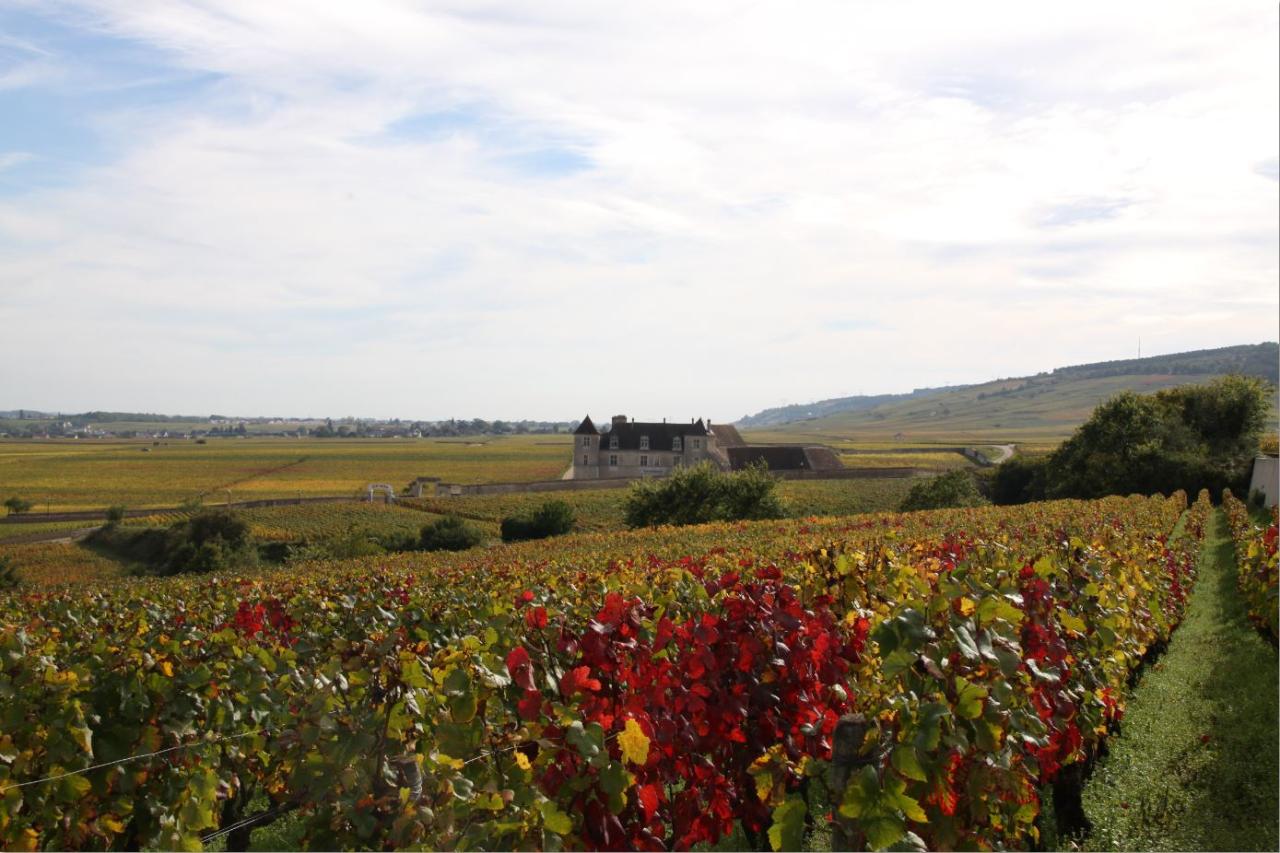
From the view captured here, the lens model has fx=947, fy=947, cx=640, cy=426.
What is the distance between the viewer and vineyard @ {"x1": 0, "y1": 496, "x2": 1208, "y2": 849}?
4.11 m

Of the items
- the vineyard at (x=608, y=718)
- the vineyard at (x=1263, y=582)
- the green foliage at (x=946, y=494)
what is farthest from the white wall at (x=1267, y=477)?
the vineyard at (x=608, y=718)

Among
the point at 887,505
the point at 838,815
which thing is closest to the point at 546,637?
the point at 838,815

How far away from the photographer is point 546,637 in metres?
5.41

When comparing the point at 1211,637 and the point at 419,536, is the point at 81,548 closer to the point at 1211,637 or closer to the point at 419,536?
the point at 419,536

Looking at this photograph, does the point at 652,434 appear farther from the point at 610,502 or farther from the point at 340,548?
the point at 340,548

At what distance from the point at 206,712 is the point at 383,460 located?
408 ft

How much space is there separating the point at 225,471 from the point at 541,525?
70.1 metres

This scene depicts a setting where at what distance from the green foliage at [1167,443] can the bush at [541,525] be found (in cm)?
2855

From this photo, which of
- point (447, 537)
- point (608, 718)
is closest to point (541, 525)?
point (447, 537)

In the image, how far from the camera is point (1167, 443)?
52.7 metres

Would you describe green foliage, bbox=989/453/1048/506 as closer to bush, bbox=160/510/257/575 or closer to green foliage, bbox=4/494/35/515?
bush, bbox=160/510/257/575

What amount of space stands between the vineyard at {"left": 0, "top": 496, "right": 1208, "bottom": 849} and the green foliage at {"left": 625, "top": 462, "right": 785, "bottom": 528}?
40365mm

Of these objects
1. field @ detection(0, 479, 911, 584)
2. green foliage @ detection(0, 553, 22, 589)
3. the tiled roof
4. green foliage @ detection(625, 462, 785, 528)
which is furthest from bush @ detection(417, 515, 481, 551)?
the tiled roof

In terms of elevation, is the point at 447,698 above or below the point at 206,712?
above
